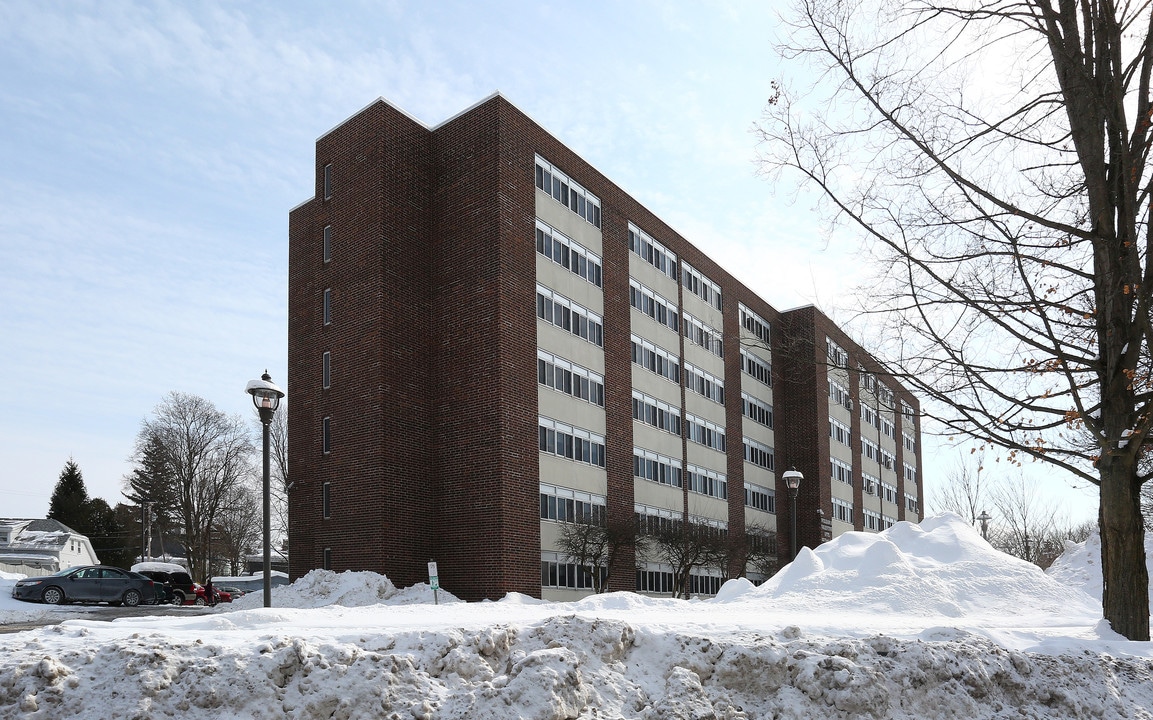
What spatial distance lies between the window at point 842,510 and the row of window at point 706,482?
1282 cm

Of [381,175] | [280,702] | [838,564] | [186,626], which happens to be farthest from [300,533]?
[280,702]

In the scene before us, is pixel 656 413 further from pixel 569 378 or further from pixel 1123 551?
pixel 1123 551

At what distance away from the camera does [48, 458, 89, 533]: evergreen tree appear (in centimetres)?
7194

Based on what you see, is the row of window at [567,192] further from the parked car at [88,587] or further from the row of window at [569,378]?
the parked car at [88,587]

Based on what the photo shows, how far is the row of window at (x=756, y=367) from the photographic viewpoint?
49978 millimetres

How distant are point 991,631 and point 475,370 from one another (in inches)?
870

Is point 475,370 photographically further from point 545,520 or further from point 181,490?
point 181,490

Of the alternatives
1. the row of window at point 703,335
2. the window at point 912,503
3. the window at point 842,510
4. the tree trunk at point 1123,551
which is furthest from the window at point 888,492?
the tree trunk at point 1123,551

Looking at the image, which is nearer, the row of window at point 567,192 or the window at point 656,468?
the row of window at point 567,192

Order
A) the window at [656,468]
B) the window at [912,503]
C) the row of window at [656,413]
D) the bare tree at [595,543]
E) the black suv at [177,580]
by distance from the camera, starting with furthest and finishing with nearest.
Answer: the window at [912,503], the black suv at [177,580], the row of window at [656,413], the window at [656,468], the bare tree at [595,543]

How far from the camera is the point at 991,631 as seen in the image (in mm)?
9852

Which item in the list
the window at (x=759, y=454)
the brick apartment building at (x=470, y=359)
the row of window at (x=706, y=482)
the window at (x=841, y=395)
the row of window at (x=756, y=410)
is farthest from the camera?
the row of window at (x=756, y=410)

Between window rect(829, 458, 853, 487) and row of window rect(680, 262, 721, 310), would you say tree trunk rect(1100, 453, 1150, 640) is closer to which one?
row of window rect(680, 262, 721, 310)

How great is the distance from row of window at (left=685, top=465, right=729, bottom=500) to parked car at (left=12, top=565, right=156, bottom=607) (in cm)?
2281
